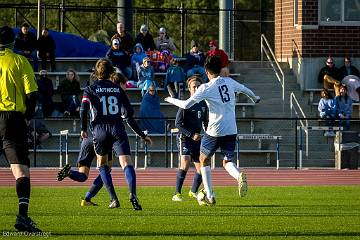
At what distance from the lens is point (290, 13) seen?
127ft

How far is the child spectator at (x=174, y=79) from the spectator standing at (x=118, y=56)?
1.16 meters

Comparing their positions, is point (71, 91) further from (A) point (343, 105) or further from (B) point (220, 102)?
(B) point (220, 102)

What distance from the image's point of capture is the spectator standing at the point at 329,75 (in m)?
35.2

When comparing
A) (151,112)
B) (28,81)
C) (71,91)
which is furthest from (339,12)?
(28,81)

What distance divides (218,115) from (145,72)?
53.6 ft

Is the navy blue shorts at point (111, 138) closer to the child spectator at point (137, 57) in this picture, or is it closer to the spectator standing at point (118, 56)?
the spectator standing at point (118, 56)

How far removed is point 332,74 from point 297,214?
19515 millimetres

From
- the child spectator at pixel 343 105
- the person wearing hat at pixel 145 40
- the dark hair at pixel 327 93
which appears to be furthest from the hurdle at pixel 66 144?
the child spectator at pixel 343 105

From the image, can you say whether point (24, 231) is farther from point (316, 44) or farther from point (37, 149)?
point (316, 44)

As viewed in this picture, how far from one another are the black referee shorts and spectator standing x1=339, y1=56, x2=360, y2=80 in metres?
22.8

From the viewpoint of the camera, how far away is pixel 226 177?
28.0m

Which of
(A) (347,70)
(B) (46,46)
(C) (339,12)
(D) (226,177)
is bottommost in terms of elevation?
(D) (226,177)

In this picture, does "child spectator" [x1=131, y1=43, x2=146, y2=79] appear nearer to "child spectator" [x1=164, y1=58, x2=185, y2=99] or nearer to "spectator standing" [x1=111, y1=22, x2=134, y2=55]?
"spectator standing" [x1=111, y1=22, x2=134, y2=55]

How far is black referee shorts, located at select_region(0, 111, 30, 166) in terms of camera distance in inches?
540
